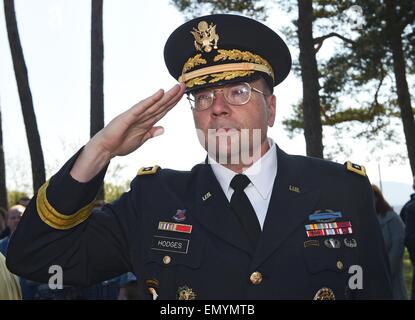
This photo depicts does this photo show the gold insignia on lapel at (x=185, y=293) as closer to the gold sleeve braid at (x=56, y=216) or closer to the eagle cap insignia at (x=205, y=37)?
the gold sleeve braid at (x=56, y=216)

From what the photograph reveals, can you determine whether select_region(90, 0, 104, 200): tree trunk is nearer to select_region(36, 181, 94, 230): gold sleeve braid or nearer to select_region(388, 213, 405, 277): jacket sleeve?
select_region(388, 213, 405, 277): jacket sleeve

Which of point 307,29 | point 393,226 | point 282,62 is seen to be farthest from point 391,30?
point 282,62

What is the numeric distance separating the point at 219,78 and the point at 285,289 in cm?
88

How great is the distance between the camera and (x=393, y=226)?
287 inches

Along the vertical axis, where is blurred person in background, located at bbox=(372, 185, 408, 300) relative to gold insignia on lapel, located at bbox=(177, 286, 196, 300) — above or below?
above

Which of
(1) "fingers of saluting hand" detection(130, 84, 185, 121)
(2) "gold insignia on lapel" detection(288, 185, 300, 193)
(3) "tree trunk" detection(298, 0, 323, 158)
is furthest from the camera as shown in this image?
(3) "tree trunk" detection(298, 0, 323, 158)

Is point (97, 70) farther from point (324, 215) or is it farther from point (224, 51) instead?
point (324, 215)

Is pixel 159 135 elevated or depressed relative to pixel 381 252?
elevated

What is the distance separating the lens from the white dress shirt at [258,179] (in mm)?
2580

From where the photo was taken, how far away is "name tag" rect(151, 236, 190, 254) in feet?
8.22

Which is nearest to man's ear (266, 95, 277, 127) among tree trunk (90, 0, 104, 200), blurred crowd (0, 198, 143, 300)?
blurred crowd (0, 198, 143, 300)

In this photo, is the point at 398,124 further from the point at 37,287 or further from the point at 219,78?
the point at 219,78

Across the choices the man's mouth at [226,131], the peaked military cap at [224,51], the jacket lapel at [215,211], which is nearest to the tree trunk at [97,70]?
the peaked military cap at [224,51]

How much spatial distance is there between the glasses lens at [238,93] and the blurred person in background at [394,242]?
4869 mm
